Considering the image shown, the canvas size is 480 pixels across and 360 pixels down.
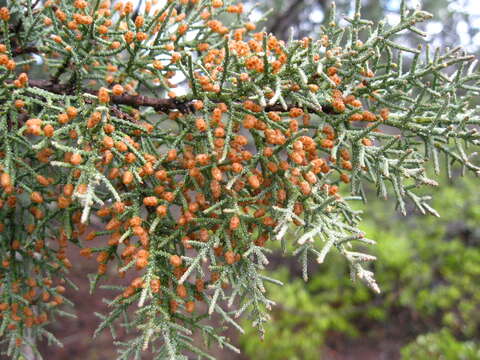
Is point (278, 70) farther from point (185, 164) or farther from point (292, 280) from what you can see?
point (292, 280)

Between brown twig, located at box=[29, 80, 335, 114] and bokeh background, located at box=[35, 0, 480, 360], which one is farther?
bokeh background, located at box=[35, 0, 480, 360]

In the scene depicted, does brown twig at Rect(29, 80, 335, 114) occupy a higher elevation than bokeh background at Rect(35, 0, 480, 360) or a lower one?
higher

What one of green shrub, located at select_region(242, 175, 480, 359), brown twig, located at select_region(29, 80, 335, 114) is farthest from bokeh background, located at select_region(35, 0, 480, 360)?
brown twig, located at select_region(29, 80, 335, 114)

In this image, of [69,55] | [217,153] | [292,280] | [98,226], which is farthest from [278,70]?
[292,280]

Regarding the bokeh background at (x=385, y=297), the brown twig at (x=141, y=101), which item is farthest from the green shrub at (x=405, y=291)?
the brown twig at (x=141, y=101)

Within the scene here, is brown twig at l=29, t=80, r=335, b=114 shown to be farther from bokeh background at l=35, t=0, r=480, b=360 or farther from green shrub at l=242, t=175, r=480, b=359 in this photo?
green shrub at l=242, t=175, r=480, b=359

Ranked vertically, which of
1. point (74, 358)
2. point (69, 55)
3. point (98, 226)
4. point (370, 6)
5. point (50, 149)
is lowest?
point (74, 358)

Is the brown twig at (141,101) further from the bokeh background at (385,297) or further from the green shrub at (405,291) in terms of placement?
the green shrub at (405,291)

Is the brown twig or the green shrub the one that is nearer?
the brown twig
